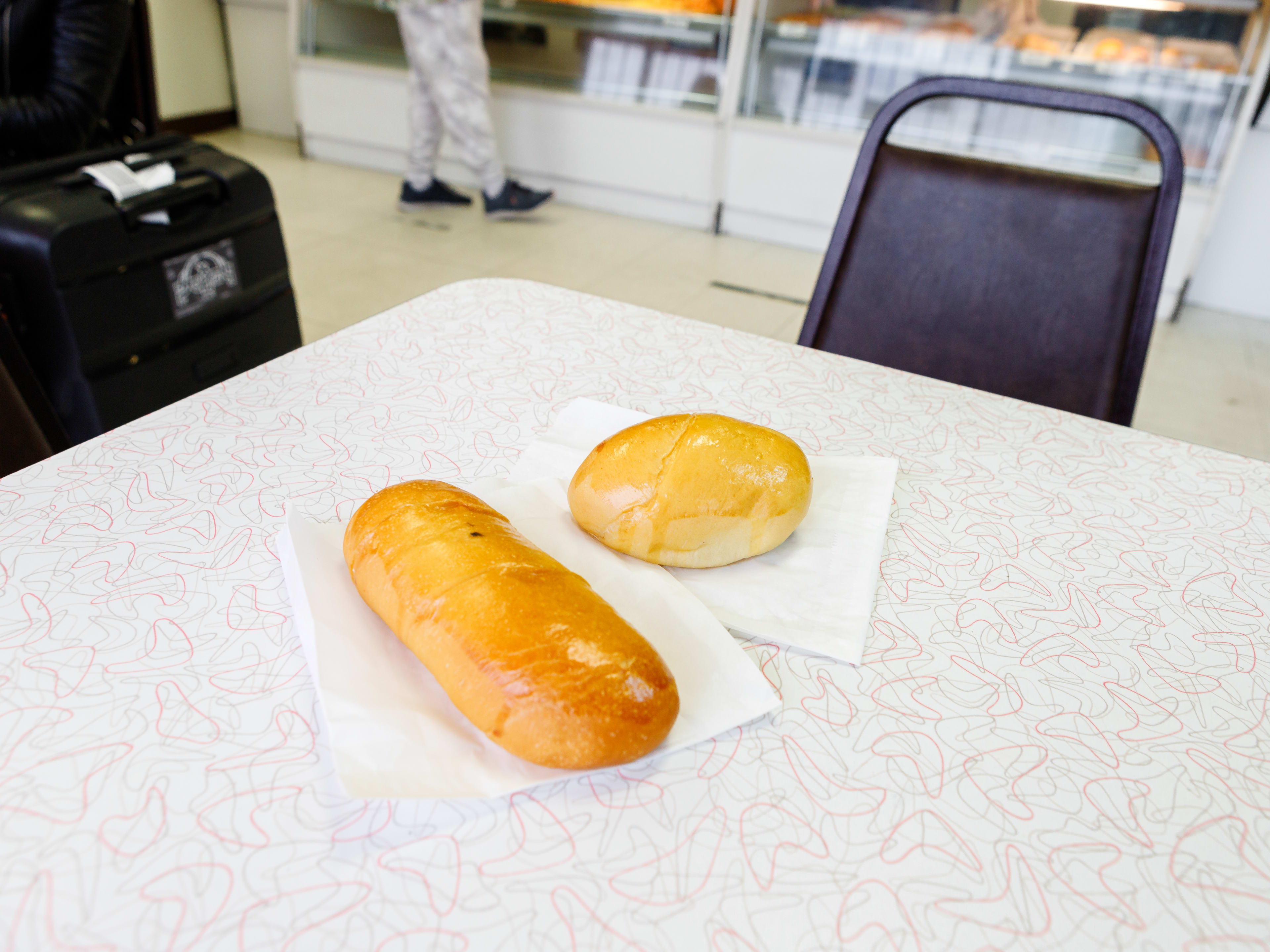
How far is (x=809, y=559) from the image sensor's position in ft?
1.91

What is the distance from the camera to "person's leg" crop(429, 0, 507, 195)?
2.93 meters

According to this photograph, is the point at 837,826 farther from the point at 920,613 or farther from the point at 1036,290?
the point at 1036,290

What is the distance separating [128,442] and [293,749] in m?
0.35

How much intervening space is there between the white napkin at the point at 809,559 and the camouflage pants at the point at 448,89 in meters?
2.74

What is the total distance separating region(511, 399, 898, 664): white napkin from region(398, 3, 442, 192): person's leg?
2780 mm

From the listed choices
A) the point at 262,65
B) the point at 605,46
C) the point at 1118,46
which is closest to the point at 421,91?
the point at 605,46

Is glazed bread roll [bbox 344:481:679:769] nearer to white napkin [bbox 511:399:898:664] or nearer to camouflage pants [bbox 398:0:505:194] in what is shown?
white napkin [bbox 511:399:898:664]

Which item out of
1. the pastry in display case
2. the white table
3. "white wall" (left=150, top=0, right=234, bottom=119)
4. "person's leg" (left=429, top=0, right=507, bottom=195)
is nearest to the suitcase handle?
the white table

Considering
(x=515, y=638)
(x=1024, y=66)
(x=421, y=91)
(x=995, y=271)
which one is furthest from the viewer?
(x=421, y=91)

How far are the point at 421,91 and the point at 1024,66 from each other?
6.96 feet

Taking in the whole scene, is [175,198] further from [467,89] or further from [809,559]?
[467,89]

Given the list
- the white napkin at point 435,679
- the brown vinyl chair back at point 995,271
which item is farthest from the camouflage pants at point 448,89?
the white napkin at point 435,679

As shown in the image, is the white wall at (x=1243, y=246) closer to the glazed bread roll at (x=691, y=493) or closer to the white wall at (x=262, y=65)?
the glazed bread roll at (x=691, y=493)

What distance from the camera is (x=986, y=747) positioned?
450 mm
